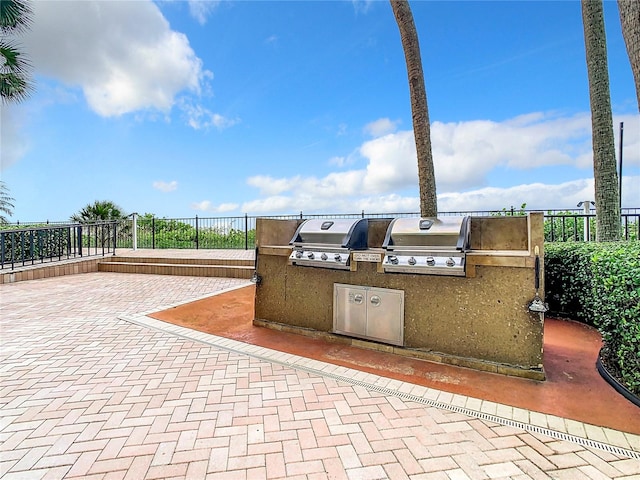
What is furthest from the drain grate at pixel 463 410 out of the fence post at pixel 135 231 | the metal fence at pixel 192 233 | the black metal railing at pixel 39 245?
the fence post at pixel 135 231

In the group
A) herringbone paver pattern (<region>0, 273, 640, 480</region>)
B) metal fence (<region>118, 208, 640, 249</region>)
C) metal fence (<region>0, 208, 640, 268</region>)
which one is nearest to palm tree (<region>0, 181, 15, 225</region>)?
metal fence (<region>0, 208, 640, 268</region>)

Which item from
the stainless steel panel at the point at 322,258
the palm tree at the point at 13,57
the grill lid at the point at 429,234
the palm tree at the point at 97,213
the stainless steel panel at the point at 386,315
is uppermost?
the palm tree at the point at 13,57

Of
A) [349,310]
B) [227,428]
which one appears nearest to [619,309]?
[349,310]

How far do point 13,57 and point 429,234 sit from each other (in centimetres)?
1426

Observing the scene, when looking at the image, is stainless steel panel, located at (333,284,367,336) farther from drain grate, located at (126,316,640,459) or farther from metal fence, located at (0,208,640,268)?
metal fence, located at (0,208,640,268)

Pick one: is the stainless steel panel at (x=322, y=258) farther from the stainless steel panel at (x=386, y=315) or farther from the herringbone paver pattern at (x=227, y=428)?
the herringbone paver pattern at (x=227, y=428)

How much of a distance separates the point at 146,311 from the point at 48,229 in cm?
641

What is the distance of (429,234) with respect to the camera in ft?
10.8

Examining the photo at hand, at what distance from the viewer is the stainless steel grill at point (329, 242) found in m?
3.66

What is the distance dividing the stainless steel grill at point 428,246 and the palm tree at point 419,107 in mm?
2277

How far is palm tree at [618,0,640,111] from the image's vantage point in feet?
7.90

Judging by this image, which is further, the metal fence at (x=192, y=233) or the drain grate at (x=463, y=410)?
the metal fence at (x=192, y=233)

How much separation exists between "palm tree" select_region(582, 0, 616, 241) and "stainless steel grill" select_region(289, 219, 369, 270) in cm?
390

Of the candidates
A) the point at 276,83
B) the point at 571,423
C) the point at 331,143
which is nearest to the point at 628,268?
the point at 571,423
